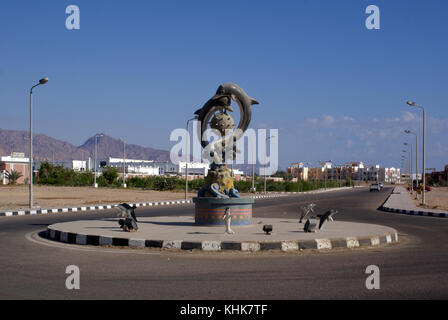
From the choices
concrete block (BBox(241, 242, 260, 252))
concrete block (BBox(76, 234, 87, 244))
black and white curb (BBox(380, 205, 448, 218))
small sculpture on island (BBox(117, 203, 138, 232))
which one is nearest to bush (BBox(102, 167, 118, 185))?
black and white curb (BBox(380, 205, 448, 218))

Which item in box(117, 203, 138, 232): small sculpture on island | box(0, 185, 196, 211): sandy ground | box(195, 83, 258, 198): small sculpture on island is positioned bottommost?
box(0, 185, 196, 211): sandy ground

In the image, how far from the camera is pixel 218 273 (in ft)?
25.6

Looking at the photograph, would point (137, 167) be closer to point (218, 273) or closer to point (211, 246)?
point (211, 246)

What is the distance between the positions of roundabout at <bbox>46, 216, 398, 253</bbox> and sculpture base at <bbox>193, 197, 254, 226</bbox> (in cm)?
25

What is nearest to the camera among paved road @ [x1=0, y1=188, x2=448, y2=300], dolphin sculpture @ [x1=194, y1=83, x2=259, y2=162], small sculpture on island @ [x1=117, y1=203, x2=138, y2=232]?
paved road @ [x1=0, y1=188, x2=448, y2=300]

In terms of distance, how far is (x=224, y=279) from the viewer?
730 cm

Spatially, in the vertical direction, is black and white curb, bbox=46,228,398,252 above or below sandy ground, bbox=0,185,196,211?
above

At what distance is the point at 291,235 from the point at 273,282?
192 inches

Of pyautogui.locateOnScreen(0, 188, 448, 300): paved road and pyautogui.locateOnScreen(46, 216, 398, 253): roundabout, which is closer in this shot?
pyautogui.locateOnScreen(0, 188, 448, 300): paved road

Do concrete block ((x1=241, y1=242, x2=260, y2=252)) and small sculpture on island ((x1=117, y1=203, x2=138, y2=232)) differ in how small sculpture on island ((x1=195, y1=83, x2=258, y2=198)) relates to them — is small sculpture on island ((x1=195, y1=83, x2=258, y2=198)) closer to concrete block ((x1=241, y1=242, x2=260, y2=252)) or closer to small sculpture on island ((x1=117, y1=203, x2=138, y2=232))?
small sculpture on island ((x1=117, y1=203, x2=138, y2=232))

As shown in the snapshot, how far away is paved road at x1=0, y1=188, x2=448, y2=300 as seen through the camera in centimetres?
635
